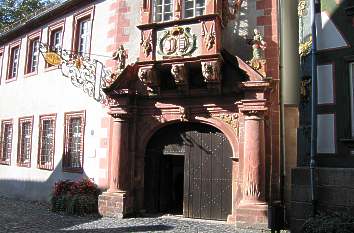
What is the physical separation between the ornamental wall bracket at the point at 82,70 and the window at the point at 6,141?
197 inches

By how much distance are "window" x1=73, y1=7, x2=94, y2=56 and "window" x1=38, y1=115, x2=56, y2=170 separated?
8.35ft

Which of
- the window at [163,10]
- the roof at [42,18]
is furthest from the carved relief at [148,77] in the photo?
the roof at [42,18]

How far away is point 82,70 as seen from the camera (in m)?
14.6

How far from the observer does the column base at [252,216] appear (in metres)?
9.85

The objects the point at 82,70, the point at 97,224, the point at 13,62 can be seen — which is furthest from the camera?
the point at 13,62

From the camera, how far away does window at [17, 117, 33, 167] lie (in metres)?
17.3

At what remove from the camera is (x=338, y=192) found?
8.34 meters

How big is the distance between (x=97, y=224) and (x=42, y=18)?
9.38m

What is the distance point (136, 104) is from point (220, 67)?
2.76 m

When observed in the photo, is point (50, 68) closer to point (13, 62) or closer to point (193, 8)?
point (13, 62)

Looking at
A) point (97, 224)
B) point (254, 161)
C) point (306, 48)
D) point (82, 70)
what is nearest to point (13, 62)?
point (82, 70)

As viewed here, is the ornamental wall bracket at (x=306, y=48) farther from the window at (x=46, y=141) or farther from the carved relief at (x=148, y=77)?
the window at (x=46, y=141)

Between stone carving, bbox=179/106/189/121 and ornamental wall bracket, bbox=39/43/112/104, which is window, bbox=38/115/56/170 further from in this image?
stone carving, bbox=179/106/189/121

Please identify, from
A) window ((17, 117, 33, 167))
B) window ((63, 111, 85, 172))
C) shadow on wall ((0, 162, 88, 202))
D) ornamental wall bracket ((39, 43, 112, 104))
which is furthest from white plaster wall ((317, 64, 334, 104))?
window ((17, 117, 33, 167))
